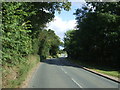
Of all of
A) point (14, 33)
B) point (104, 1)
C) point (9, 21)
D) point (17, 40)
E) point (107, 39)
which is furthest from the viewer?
point (104, 1)

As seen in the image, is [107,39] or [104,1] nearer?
[107,39]

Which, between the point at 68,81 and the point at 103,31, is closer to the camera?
the point at 68,81

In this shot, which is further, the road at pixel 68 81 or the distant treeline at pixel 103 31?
the distant treeline at pixel 103 31

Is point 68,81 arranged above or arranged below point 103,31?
below

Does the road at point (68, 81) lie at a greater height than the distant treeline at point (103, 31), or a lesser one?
lesser

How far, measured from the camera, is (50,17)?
2192 cm

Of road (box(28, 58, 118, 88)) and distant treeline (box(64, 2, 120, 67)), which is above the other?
distant treeline (box(64, 2, 120, 67))

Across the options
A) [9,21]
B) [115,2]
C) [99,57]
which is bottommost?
[99,57]

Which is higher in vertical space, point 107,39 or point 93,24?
point 93,24

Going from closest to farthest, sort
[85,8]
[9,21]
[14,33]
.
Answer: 1. [9,21]
2. [14,33]
3. [85,8]

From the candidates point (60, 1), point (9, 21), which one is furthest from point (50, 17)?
point (9, 21)

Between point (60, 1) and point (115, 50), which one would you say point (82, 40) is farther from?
point (60, 1)

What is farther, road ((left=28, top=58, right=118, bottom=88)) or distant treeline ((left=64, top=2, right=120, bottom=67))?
distant treeline ((left=64, top=2, right=120, bottom=67))

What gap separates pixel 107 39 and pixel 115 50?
2750 millimetres
